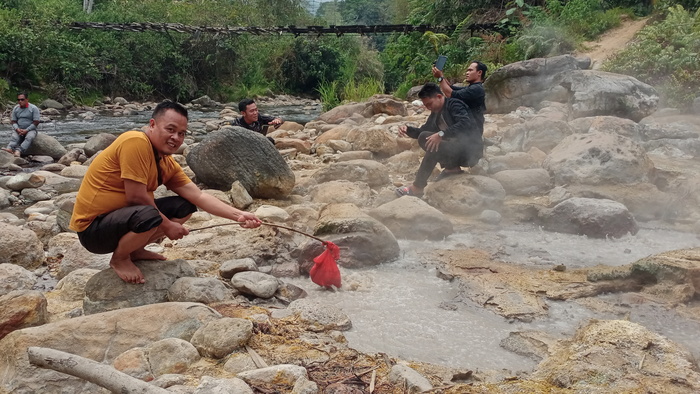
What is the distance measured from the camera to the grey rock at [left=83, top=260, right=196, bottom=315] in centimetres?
326

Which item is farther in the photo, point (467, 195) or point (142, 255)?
point (467, 195)

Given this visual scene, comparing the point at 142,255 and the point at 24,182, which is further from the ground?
the point at 142,255

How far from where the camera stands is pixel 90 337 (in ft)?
9.03

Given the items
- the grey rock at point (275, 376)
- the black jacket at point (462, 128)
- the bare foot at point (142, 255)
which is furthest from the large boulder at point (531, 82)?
the grey rock at point (275, 376)

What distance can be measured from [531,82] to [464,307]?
829cm

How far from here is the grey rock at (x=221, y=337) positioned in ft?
9.14

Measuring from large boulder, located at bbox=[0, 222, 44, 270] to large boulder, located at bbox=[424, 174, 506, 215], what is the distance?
383 centimetres

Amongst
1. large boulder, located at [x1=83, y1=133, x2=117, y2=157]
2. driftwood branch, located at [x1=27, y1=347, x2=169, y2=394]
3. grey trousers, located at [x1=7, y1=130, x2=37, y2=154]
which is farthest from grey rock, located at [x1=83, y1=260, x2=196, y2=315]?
grey trousers, located at [x1=7, y1=130, x2=37, y2=154]

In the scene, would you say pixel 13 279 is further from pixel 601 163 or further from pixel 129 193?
pixel 601 163

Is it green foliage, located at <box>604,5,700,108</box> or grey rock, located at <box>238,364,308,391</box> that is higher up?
green foliage, located at <box>604,5,700,108</box>

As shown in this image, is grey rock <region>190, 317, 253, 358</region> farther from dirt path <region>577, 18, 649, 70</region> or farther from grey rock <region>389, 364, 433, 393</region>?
dirt path <region>577, 18, 649, 70</region>

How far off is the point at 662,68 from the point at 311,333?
35.4 ft

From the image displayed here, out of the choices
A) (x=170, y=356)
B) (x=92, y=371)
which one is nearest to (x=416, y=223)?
(x=170, y=356)

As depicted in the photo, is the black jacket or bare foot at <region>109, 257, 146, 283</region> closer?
bare foot at <region>109, 257, 146, 283</region>
